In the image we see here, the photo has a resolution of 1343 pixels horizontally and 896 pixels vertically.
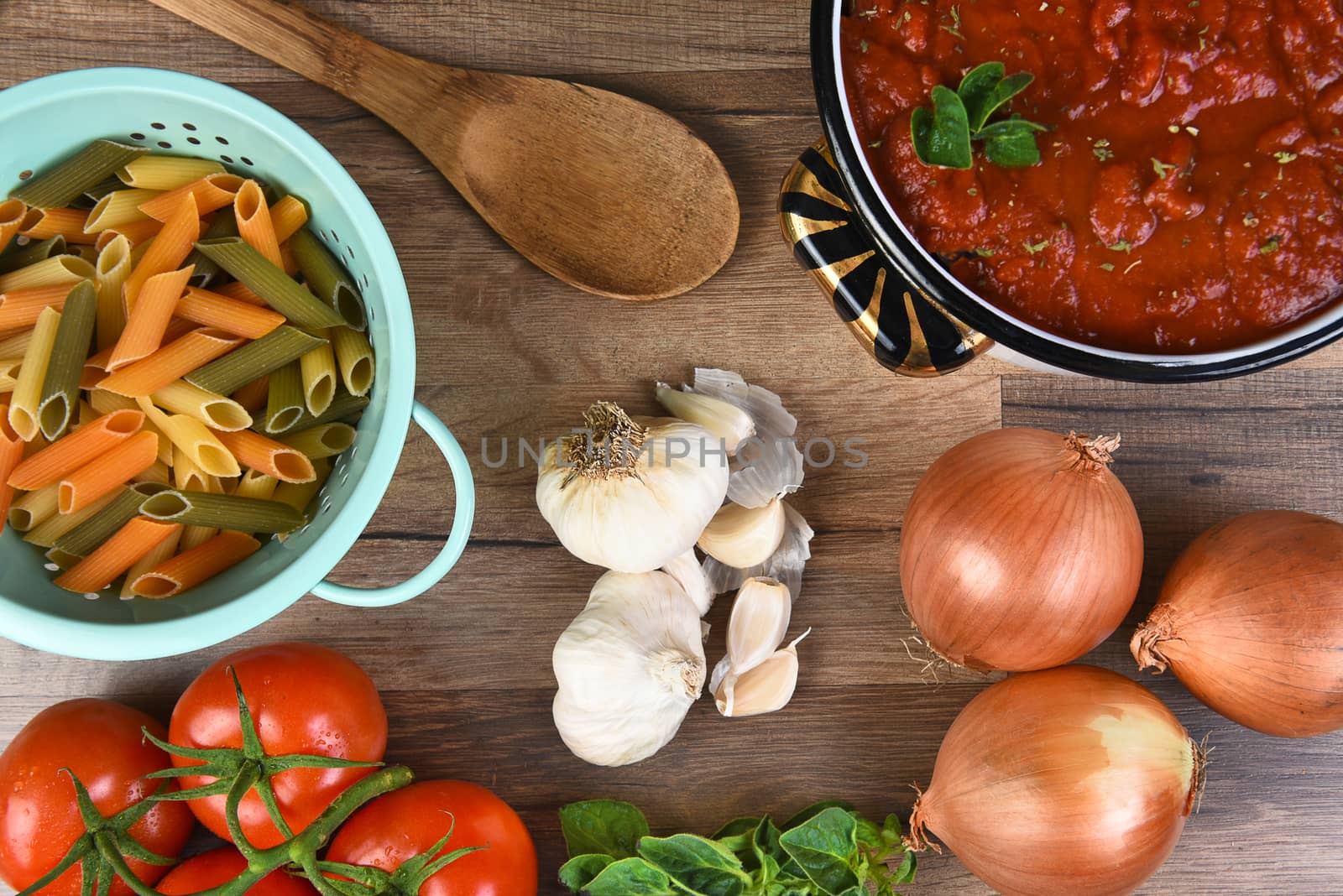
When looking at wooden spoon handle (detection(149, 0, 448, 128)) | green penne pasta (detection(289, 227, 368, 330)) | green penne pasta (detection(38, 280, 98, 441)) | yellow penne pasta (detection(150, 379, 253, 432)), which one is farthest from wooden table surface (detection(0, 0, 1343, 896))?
green penne pasta (detection(38, 280, 98, 441))

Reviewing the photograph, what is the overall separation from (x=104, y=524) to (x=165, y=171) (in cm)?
37

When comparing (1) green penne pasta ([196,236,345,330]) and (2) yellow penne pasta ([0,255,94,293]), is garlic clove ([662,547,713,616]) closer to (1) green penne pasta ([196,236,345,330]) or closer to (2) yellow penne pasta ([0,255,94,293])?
(1) green penne pasta ([196,236,345,330])

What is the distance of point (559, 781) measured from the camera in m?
1.21

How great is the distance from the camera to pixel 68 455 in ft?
2.98

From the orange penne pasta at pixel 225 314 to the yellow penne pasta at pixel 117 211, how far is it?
12 cm

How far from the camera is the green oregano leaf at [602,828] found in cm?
115

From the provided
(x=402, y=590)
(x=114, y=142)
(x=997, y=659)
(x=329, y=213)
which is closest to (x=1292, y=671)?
(x=997, y=659)

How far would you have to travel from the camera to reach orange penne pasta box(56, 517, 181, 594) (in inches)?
36.8

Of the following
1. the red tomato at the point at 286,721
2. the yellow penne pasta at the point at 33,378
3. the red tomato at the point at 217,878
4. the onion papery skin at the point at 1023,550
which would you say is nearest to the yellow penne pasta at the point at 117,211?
the yellow penne pasta at the point at 33,378

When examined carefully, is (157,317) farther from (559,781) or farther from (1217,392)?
(1217,392)

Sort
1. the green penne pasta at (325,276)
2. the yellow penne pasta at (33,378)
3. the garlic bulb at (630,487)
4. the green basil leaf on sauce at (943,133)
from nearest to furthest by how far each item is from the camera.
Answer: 1. the green basil leaf on sauce at (943,133)
2. the yellow penne pasta at (33,378)
3. the green penne pasta at (325,276)
4. the garlic bulb at (630,487)

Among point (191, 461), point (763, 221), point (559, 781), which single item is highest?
point (763, 221)

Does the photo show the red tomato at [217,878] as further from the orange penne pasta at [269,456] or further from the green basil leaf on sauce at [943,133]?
the green basil leaf on sauce at [943,133]

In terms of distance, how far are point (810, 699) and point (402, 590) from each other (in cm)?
55
